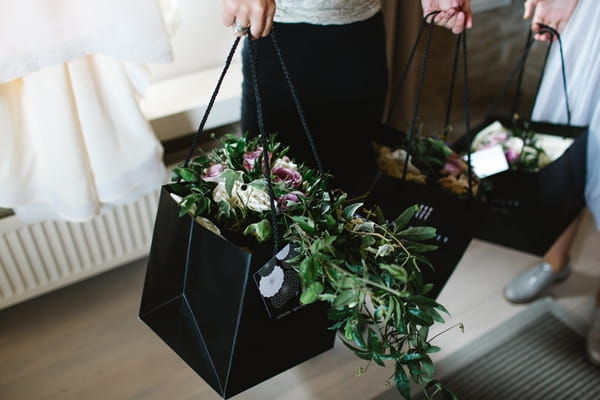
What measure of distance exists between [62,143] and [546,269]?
1.36 meters

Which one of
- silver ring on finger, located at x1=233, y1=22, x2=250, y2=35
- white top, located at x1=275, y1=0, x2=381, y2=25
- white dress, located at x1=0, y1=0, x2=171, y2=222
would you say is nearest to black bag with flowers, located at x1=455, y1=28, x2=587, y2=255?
white top, located at x1=275, y1=0, x2=381, y2=25

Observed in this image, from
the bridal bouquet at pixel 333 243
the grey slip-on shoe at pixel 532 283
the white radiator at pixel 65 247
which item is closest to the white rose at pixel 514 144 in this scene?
the grey slip-on shoe at pixel 532 283

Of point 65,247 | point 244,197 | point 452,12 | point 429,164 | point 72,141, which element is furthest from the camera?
point 65,247

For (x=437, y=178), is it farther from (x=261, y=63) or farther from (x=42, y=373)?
(x=42, y=373)

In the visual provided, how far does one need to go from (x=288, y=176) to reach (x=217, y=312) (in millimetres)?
216

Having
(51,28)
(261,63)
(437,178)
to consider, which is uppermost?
(51,28)

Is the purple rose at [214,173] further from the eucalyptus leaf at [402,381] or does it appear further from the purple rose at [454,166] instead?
the purple rose at [454,166]

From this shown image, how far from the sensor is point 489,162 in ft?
4.04

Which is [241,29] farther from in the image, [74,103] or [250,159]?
[74,103]

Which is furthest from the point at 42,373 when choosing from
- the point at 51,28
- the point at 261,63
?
the point at 261,63

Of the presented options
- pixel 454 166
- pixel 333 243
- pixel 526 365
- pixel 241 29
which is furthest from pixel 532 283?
pixel 241 29

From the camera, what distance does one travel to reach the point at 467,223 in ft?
3.38

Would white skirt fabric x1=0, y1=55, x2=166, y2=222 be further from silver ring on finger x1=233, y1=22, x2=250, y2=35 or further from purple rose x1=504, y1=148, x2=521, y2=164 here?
purple rose x1=504, y1=148, x2=521, y2=164

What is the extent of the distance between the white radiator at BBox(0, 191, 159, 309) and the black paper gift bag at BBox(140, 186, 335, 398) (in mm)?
647
